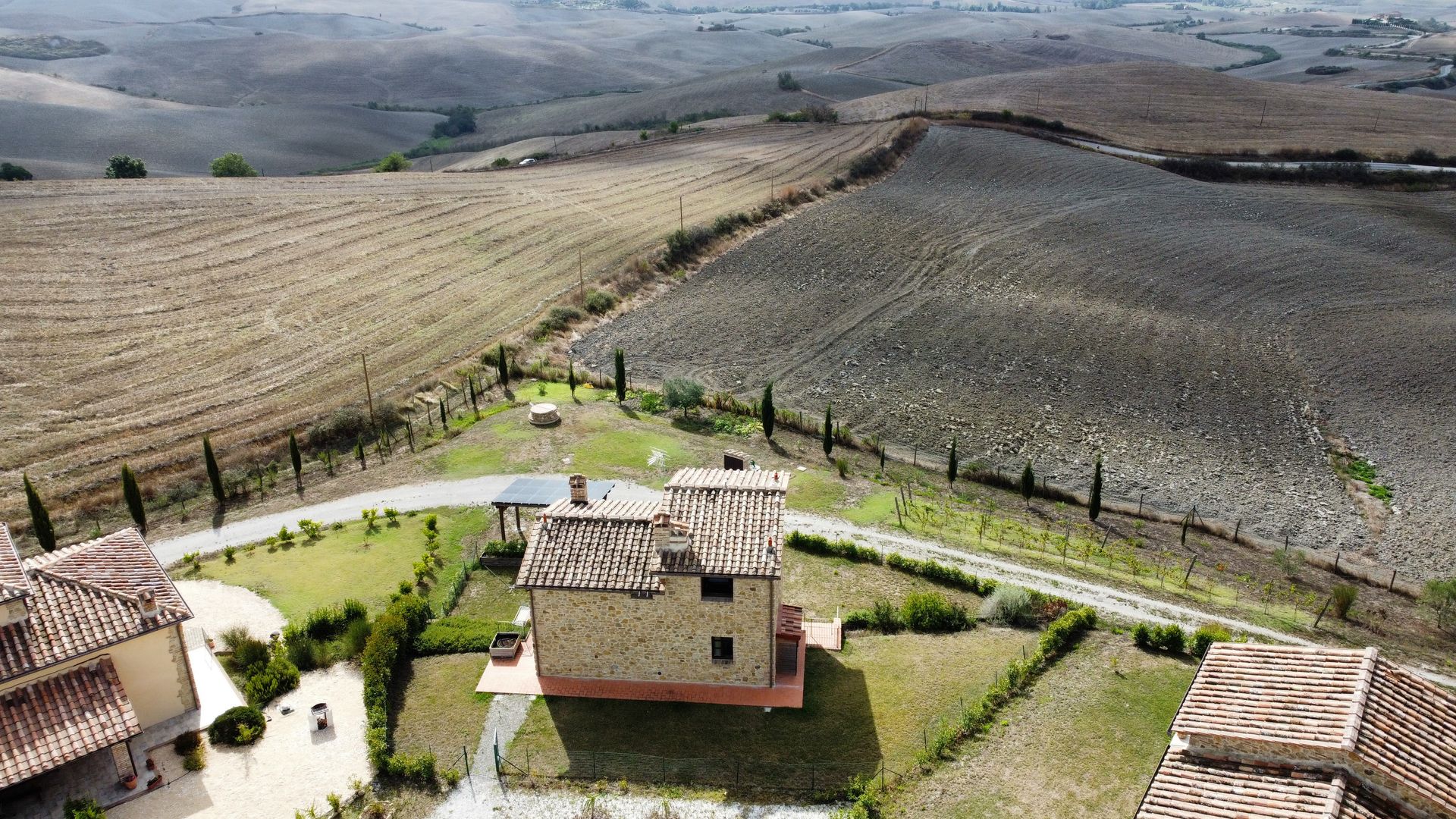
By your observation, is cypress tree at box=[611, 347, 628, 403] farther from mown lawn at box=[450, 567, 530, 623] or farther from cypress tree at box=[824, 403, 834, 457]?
mown lawn at box=[450, 567, 530, 623]

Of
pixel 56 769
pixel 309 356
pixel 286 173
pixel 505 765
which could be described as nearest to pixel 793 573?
pixel 505 765

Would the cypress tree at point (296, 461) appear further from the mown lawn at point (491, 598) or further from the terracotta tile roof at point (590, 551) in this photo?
the terracotta tile roof at point (590, 551)

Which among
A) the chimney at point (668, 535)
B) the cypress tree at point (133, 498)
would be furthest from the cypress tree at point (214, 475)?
the chimney at point (668, 535)

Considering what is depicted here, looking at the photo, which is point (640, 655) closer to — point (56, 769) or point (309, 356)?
point (56, 769)

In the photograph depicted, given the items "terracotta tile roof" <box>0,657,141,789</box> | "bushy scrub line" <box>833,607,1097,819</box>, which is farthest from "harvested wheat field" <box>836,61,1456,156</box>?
"terracotta tile roof" <box>0,657,141,789</box>

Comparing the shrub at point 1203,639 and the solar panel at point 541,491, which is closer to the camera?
the shrub at point 1203,639
